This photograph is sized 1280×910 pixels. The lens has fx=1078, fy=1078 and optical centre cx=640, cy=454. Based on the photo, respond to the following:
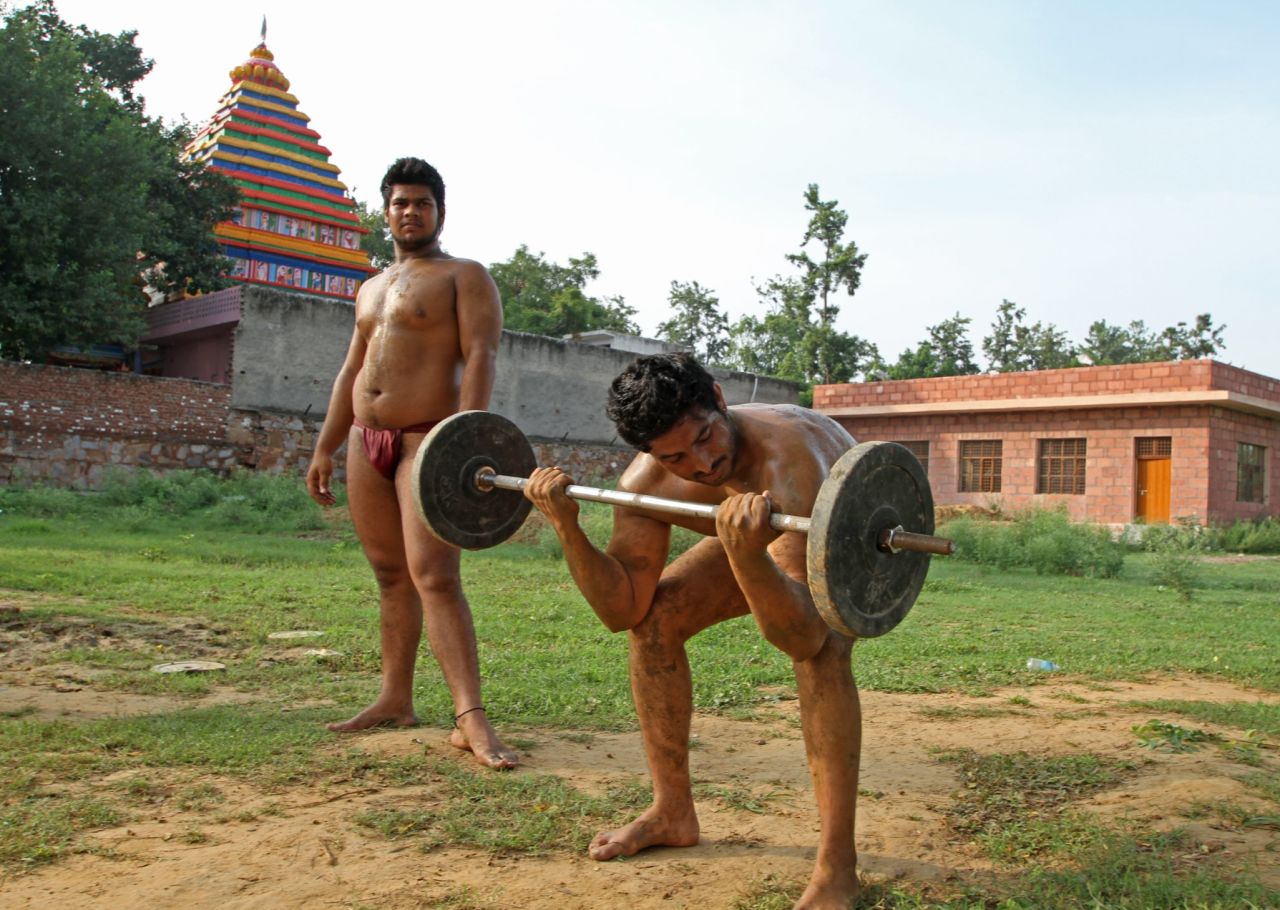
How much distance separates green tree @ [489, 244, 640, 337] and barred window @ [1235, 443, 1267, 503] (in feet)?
58.6

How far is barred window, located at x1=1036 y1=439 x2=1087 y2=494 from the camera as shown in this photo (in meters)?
21.3

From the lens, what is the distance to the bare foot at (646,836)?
2.91 meters

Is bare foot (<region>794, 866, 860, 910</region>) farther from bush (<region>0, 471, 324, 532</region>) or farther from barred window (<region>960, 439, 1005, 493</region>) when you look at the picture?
barred window (<region>960, 439, 1005, 493</region>)

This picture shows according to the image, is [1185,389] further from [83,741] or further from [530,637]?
[83,741]

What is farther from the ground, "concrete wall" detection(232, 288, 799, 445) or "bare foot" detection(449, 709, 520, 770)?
"concrete wall" detection(232, 288, 799, 445)

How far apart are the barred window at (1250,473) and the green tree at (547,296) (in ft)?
58.6

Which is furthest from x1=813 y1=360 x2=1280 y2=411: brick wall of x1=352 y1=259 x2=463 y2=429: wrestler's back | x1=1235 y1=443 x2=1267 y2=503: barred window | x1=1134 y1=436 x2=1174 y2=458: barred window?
x1=352 y1=259 x2=463 y2=429: wrestler's back

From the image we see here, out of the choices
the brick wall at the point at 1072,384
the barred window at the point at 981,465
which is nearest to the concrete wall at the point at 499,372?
the brick wall at the point at 1072,384

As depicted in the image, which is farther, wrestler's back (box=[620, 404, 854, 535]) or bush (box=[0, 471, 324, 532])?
bush (box=[0, 471, 324, 532])

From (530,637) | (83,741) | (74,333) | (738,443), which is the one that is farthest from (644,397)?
(74,333)

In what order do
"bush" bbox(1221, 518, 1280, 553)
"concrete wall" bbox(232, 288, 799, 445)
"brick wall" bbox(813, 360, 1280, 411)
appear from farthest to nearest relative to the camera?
"brick wall" bbox(813, 360, 1280, 411), "bush" bbox(1221, 518, 1280, 553), "concrete wall" bbox(232, 288, 799, 445)

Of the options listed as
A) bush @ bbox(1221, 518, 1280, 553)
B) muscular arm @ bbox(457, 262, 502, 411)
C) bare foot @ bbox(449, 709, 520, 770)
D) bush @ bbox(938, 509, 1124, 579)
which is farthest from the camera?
bush @ bbox(1221, 518, 1280, 553)

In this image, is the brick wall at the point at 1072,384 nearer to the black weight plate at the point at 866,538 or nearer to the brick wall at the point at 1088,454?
the brick wall at the point at 1088,454

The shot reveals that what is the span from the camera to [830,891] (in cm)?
256
